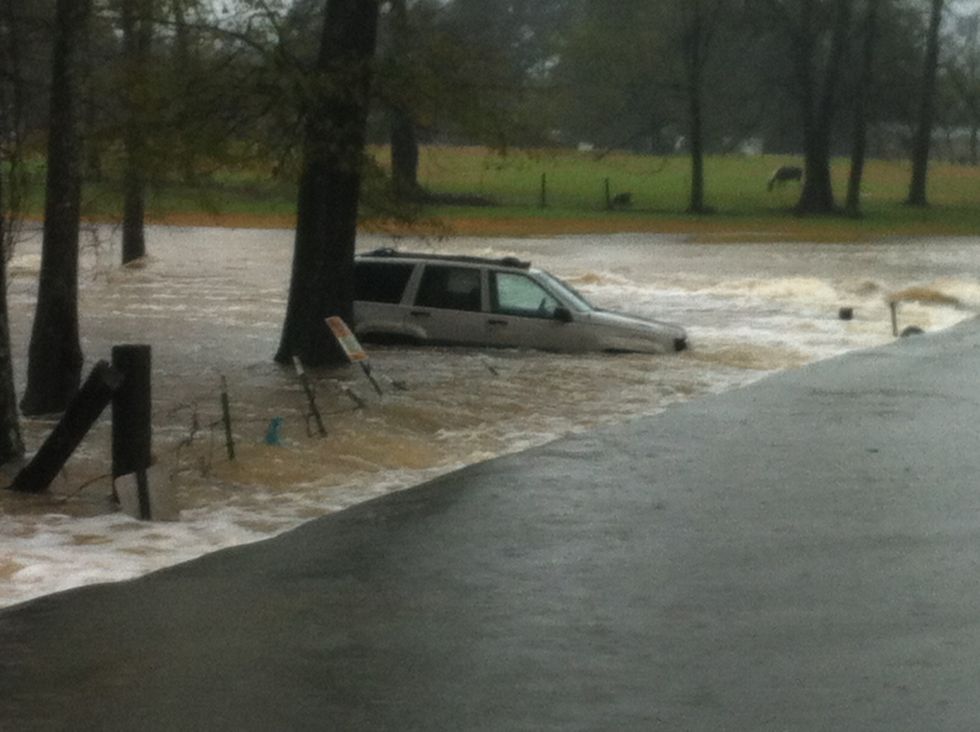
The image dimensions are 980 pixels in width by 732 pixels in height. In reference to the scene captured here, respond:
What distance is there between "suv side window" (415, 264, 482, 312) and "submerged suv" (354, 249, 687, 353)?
0.01m

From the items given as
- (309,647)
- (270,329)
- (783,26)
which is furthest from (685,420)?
(783,26)

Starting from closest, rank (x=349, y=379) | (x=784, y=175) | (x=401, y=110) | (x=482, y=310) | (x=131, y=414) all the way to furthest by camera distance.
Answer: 1. (x=131, y=414)
2. (x=349, y=379)
3. (x=401, y=110)
4. (x=482, y=310)
5. (x=784, y=175)

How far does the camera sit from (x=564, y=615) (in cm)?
1052

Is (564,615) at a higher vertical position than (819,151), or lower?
lower

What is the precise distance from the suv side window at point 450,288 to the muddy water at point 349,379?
0.62m

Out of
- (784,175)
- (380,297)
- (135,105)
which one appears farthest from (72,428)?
(784,175)

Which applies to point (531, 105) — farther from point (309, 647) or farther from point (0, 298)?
point (309, 647)

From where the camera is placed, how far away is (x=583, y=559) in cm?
1221

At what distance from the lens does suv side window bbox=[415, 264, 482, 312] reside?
25.9 metres

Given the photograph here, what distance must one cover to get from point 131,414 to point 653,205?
2804 inches

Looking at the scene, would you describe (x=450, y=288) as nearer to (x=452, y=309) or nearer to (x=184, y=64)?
(x=452, y=309)

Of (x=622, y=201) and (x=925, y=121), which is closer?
(x=622, y=201)

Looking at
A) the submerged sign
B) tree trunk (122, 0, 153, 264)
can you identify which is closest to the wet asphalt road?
the submerged sign

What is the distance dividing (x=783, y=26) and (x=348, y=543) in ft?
236
